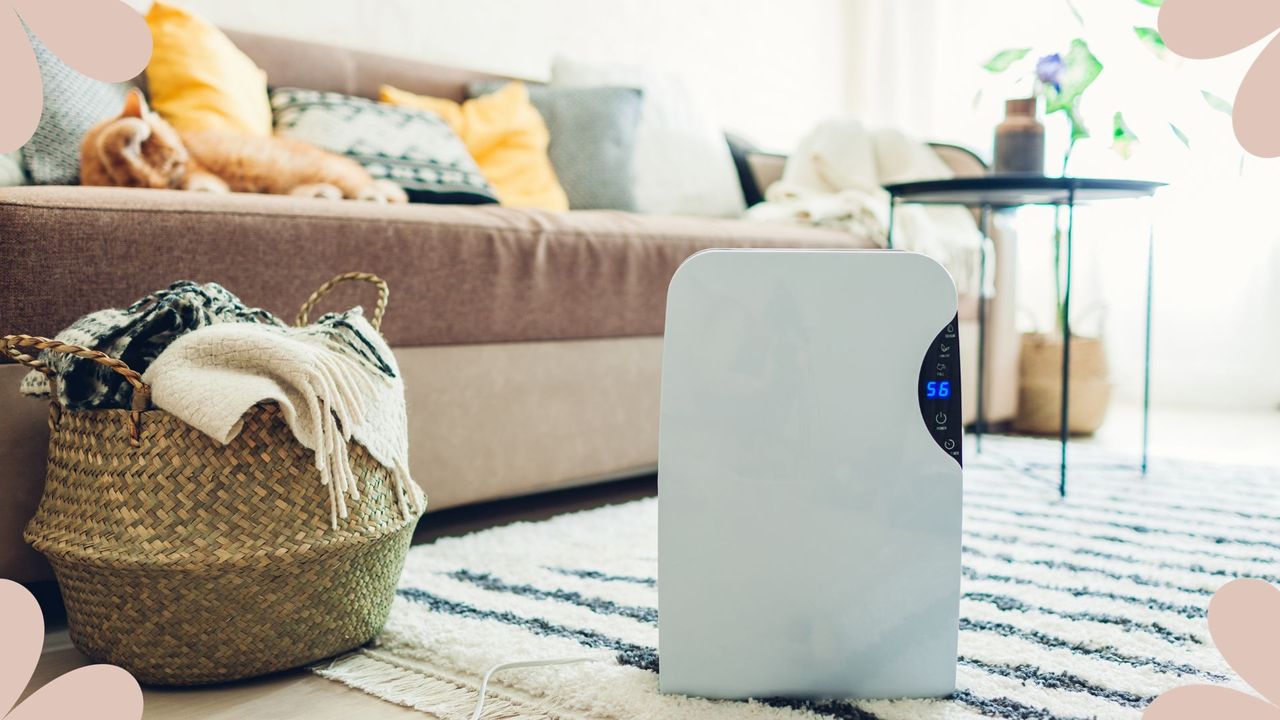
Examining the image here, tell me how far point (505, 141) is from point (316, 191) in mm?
702

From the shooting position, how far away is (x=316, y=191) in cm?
152

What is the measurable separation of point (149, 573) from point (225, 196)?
21.6 inches

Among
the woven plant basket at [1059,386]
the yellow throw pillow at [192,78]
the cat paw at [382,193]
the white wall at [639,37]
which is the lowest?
the woven plant basket at [1059,386]

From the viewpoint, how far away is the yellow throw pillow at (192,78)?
1671 mm

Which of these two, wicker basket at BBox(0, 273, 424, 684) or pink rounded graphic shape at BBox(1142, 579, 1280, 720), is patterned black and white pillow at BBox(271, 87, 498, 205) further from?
pink rounded graphic shape at BBox(1142, 579, 1280, 720)

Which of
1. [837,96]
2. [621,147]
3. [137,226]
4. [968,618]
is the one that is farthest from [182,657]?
[837,96]

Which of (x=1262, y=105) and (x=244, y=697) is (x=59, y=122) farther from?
(x=1262, y=105)

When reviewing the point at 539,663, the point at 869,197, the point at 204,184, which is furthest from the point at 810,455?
the point at 869,197

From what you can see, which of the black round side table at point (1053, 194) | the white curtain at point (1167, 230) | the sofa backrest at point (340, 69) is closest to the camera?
the black round side table at point (1053, 194)

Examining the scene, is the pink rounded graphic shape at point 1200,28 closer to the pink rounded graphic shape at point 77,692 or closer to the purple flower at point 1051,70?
the purple flower at point 1051,70

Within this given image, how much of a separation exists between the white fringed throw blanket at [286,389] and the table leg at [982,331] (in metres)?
1.52

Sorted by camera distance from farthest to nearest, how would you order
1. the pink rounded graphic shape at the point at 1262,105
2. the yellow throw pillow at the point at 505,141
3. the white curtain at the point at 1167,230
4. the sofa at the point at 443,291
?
1. the white curtain at the point at 1167,230
2. the yellow throw pillow at the point at 505,141
3. the pink rounded graphic shape at the point at 1262,105
4. the sofa at the point at 443,291

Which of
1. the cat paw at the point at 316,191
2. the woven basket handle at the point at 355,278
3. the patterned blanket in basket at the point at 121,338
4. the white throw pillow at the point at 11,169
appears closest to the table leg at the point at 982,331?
the cat paw at the point at 316,191

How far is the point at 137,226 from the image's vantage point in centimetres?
108
